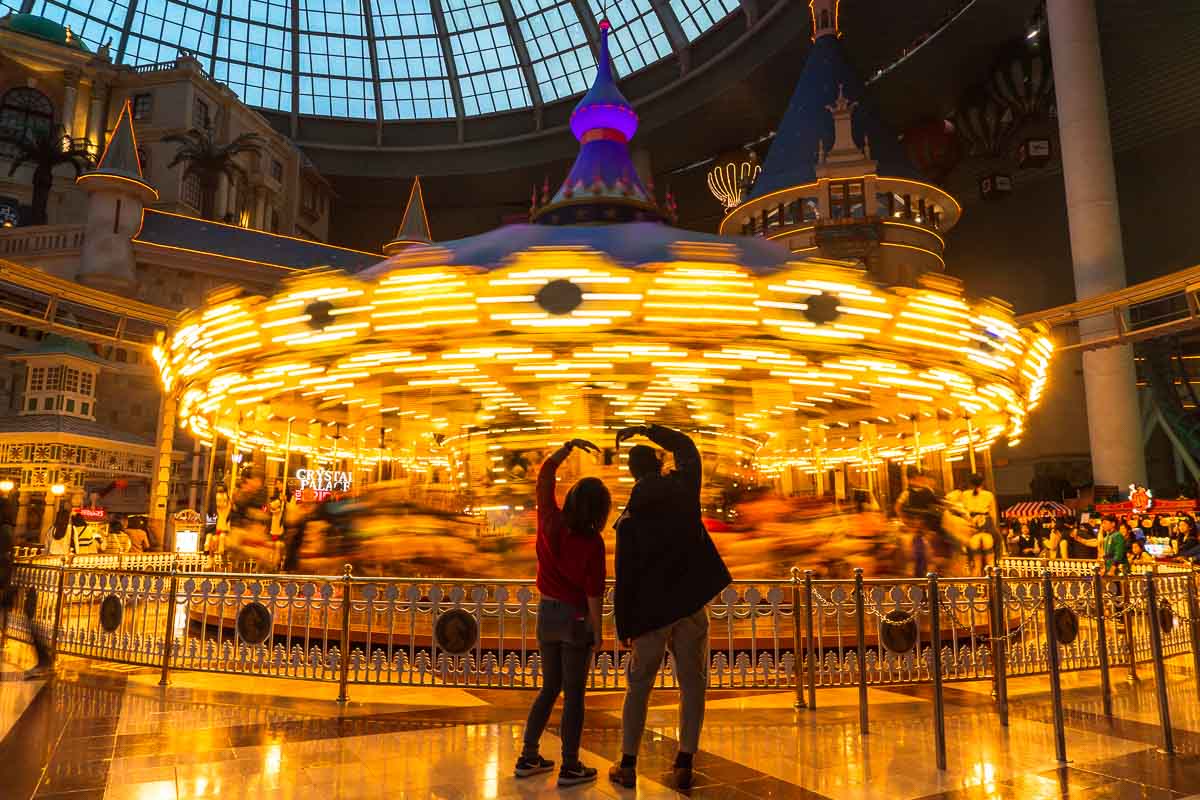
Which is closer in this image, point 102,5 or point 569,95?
point 102,5

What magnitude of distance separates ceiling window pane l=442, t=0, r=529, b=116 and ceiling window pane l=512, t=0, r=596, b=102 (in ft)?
3.75

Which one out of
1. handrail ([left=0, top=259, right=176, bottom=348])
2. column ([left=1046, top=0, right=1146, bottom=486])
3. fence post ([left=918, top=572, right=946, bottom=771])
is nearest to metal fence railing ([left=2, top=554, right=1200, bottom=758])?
fence post ([left=918, top=572, right=946, bottom=771])

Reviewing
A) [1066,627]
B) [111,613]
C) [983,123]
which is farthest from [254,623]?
[983,123]

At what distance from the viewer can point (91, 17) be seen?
3553cm

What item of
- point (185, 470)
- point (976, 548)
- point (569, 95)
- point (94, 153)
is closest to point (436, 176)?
point (569, 95)

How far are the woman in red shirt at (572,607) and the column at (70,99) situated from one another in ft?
113

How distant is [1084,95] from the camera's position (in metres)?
22.5

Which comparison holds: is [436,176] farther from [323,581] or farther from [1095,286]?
Answer: [323,581]

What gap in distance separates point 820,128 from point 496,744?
2094 cm

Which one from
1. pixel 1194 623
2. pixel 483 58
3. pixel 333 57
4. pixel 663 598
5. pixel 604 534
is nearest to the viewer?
pixel 663 598

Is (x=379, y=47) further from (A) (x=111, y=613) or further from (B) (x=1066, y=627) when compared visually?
(B) (x=1066, y=627)

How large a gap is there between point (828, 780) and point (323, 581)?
3.85m

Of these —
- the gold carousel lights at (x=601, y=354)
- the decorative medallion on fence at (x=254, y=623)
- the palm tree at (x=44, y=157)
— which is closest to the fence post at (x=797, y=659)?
the gold carousel lights at (x=601, y=354)

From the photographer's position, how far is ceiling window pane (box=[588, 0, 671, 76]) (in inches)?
1364
